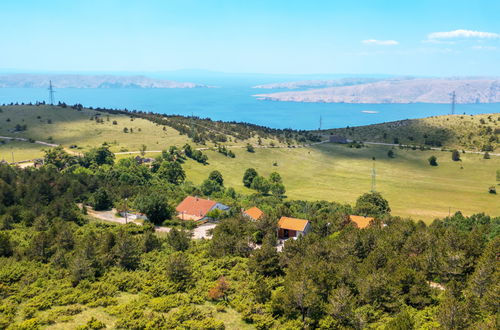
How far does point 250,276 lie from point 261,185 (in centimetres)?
7117

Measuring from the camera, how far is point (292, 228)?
200 feet

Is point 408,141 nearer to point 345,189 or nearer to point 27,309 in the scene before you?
point 345,189

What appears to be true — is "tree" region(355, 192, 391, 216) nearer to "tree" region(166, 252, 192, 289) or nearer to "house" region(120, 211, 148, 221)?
"house" region(120, 211, 148, 221)

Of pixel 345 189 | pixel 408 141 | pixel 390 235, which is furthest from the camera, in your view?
pixel 408 141

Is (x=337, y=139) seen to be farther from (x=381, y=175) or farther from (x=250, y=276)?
(x=250, y=276)

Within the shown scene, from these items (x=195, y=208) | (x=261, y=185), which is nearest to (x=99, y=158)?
(x=261, y=185)

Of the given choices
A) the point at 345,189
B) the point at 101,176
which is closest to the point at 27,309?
the point at 101,176

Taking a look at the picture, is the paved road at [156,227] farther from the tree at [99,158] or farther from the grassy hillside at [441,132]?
the grassy hillside at [441,132]

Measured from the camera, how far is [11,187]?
236 feet

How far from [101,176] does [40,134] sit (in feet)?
245

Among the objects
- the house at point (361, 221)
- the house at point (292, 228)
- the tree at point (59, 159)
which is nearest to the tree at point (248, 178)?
the tree at point (59, 159)

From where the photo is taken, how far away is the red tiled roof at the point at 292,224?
6103 cm

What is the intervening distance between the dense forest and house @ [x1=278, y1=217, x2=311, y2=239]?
1955 mm

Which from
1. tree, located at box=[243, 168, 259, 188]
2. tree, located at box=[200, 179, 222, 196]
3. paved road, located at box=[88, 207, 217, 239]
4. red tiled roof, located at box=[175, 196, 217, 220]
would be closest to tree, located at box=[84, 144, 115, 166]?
tree, located at box=[200, 179, 222, 196]
